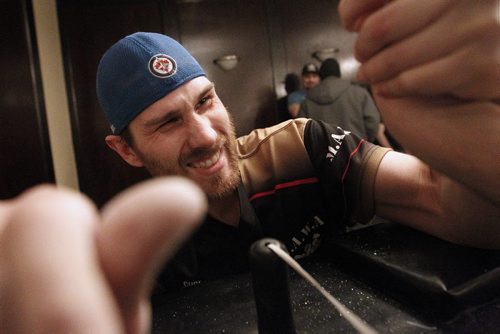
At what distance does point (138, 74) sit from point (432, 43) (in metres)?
0.52

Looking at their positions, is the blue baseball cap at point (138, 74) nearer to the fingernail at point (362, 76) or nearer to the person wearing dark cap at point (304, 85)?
the fingernail at point (362, 76)

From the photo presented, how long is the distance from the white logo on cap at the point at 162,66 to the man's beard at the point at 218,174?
16cm

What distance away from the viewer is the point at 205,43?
8.25 ft

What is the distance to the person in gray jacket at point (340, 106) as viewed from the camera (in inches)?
72.1

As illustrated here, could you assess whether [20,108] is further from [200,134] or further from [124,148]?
[200,134]

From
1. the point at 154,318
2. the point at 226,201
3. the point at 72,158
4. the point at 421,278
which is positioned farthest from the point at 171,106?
the point at 72,158

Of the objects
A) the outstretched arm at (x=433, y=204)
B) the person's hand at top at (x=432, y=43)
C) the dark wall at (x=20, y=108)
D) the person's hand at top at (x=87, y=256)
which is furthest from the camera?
the dark wall at (x=20, y=108)

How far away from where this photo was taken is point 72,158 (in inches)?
89.6

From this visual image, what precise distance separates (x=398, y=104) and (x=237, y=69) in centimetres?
228

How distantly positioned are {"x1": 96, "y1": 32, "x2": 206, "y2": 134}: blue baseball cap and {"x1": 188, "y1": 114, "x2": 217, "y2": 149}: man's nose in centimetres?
8

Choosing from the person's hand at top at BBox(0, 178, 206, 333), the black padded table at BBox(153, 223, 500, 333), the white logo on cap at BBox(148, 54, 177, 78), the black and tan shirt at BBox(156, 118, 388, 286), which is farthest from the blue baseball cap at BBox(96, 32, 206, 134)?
the person's hand at top at BBox(0, 178, 206, 333)

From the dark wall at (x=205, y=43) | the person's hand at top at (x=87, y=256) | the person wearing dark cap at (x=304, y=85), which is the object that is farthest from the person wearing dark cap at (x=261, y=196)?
the dark wall at (x=205, y=43)

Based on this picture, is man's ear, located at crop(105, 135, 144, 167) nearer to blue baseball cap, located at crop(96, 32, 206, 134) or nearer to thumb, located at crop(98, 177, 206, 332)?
blue baseball cap, located at crop(96, 32, 206, 134)

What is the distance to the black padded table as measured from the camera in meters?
0.35
